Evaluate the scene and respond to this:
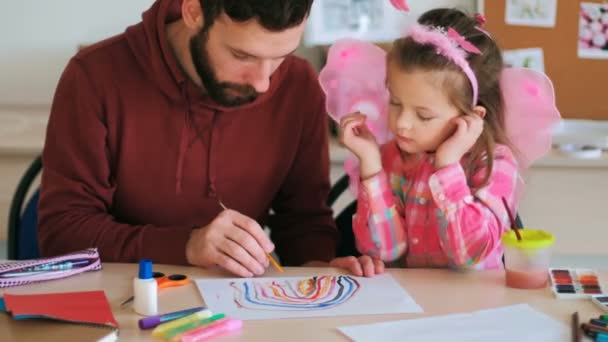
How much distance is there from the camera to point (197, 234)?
1.51m

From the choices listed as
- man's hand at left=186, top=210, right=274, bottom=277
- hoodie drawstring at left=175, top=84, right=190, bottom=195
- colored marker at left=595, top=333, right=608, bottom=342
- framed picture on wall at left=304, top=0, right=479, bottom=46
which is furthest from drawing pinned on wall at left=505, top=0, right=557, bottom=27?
colored marker at left=595, top=333, right=608, bottom=342

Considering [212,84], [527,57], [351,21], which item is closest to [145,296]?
[212,84]

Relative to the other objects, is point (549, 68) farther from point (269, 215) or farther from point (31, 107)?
point (31, 107)

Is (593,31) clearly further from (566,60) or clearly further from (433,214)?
(433,214)

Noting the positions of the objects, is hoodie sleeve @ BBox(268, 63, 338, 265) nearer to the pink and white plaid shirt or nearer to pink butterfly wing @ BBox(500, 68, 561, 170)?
the pink and white plaid shirt

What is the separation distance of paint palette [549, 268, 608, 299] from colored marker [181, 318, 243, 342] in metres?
0.54

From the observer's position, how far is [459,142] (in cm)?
154

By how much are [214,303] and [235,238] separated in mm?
170

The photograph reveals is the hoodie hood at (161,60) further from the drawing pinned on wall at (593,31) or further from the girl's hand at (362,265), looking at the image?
the drawing pinned on wall at (593,31)

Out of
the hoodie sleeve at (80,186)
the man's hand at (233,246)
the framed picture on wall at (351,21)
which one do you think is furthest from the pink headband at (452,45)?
the framed picture on wall at (351,21)

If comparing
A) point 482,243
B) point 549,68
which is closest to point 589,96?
point 549,68

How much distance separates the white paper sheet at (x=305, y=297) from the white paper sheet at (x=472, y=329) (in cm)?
6

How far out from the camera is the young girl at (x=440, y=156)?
4.99 feet

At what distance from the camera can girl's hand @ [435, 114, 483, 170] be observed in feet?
5.05
